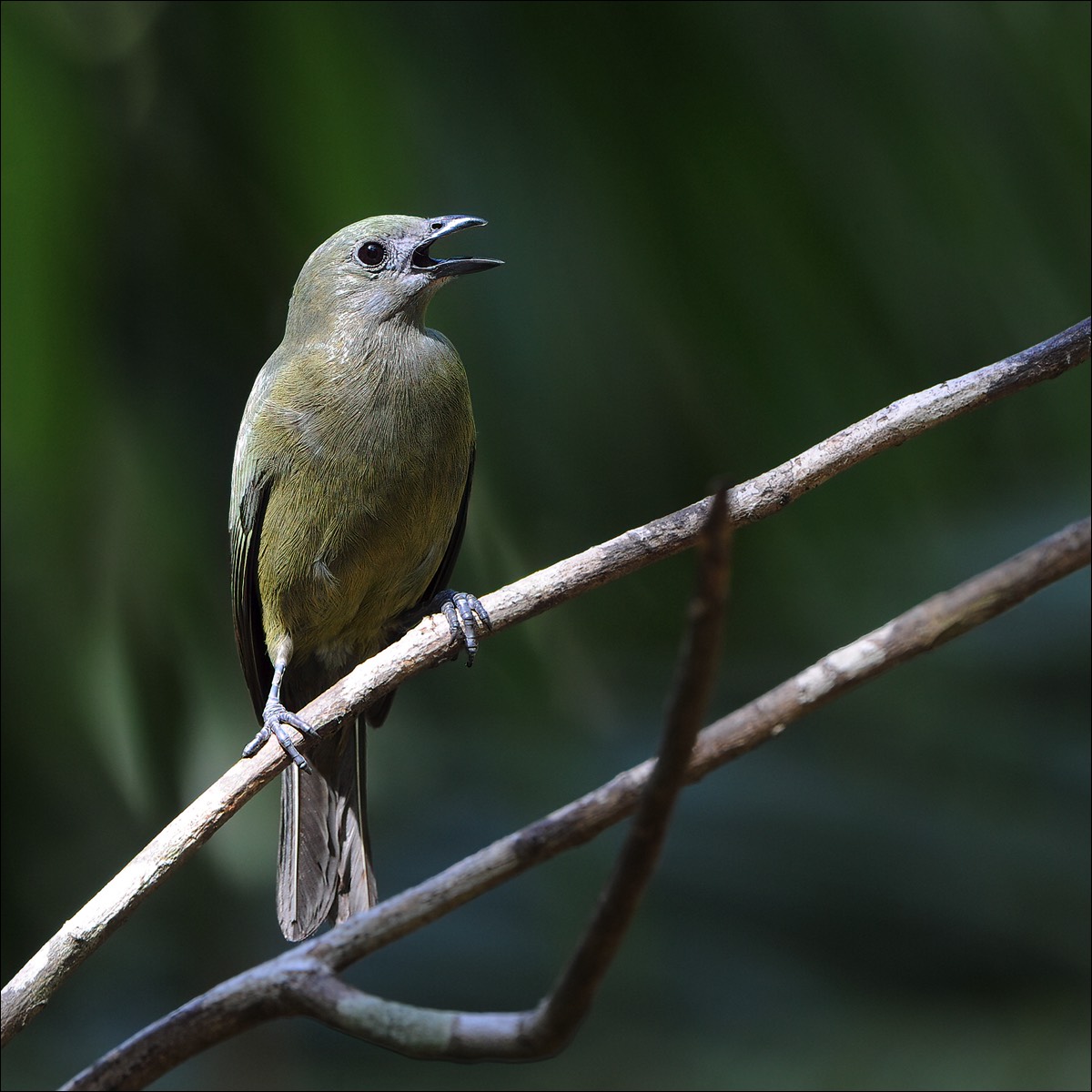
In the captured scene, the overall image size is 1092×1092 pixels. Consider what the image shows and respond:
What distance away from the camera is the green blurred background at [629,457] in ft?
13.1

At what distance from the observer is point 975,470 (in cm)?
457

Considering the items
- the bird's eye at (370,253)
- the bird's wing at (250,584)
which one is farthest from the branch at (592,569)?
the bird's eye at (370,253)

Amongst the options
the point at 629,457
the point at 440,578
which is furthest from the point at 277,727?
the point at 629,457

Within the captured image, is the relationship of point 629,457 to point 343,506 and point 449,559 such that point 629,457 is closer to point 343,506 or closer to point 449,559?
point 449,559

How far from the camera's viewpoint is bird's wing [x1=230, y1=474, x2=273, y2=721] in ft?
10.8

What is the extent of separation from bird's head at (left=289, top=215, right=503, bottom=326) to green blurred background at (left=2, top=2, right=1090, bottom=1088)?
1.76 ft

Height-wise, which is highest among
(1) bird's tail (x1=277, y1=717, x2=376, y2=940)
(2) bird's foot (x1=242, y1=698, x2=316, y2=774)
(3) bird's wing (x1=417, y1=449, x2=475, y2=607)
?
(3) bird's wing (x1=417, y1=449, x2=475, y2=607)

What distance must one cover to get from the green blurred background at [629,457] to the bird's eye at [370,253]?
0.56 meters

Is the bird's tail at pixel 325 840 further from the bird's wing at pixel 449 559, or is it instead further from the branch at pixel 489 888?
the branch at pixel 489 888

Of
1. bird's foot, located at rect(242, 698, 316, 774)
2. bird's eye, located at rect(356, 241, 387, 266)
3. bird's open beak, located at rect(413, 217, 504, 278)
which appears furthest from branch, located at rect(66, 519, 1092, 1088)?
bird's eye, located at rect(356, 241, 387, 266)

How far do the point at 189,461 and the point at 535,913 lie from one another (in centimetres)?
198

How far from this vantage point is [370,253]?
11.4 ft

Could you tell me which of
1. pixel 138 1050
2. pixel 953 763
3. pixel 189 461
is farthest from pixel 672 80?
pixel 138 1050

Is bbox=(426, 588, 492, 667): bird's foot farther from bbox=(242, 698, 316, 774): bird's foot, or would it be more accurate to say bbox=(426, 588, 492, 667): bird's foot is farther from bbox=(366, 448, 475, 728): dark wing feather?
bbox=(242, 698, 316, 774): bird's foot
